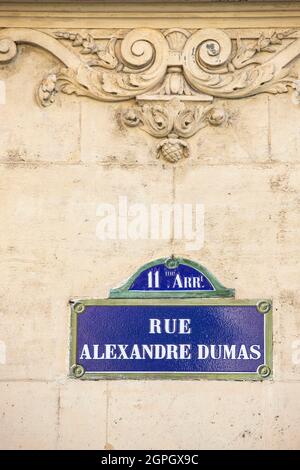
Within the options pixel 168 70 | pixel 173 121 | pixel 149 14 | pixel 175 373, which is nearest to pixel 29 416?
pixel 175 373

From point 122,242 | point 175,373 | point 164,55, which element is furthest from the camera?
point 164,55

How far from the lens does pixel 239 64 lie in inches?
340

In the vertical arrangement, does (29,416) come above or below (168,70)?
below

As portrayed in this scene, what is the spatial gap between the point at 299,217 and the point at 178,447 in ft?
5.55

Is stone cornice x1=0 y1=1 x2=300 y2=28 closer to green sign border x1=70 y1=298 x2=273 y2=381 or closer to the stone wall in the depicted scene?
the stone wall

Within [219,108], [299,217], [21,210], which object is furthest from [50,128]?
[299,217]

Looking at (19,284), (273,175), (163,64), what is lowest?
(19,284)

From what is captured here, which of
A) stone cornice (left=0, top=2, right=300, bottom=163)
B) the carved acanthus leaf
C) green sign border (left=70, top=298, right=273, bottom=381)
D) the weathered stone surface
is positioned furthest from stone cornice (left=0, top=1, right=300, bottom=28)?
the weathered stone surface

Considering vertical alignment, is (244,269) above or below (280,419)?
above

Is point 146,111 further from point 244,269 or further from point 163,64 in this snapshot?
point 244,269

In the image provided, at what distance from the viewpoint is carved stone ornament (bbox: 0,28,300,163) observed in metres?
8.62

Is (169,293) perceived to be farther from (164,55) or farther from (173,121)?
(164,55)

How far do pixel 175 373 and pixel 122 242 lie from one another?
92 centimetres

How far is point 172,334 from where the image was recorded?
8438 mm
